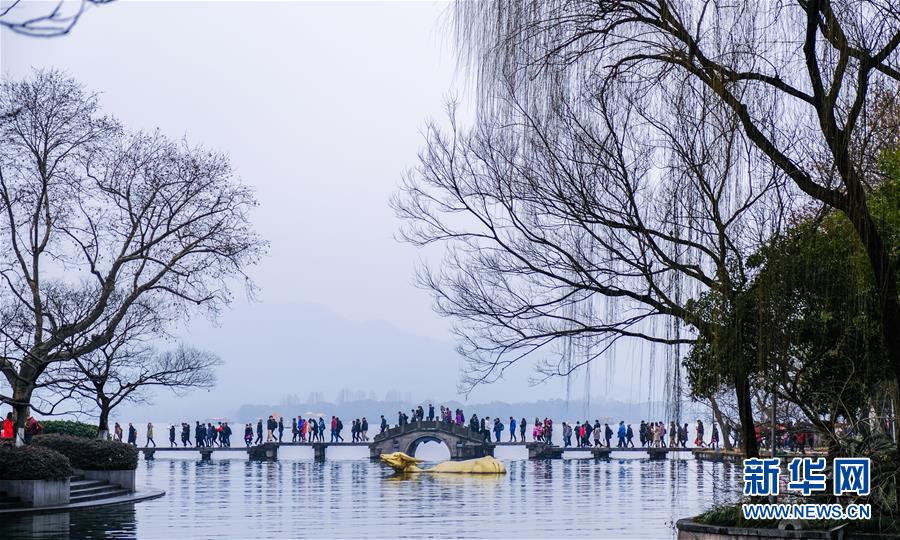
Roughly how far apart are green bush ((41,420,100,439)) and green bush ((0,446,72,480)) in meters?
14.7

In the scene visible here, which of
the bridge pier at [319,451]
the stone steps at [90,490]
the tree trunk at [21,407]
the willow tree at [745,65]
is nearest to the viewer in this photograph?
the willow tree at [745,65]

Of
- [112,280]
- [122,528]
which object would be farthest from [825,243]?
[112,280]

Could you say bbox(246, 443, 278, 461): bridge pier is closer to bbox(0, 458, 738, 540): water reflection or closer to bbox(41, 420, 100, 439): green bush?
bbox(0, 458, 738, 540): water reflection

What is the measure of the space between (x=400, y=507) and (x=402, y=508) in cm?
40

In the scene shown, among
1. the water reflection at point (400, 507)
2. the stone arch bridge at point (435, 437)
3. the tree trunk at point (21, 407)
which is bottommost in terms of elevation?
the stone arch bridge at point (435, 437)

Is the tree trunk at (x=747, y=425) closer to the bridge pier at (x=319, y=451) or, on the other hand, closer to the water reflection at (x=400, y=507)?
the water reflection at (x=400, y=507)

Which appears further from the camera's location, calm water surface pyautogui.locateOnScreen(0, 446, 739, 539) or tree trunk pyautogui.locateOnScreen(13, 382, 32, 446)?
tree trunk pyautogui.locateOnScreen(13, 382, 32, 446)

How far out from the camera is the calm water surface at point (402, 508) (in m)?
21.0

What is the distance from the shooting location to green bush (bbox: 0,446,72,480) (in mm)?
25891

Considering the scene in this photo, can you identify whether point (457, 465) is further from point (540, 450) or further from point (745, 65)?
point (745, 65)

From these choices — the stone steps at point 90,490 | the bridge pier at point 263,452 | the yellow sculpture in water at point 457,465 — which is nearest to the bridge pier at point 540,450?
the bridge pier at point 263,452

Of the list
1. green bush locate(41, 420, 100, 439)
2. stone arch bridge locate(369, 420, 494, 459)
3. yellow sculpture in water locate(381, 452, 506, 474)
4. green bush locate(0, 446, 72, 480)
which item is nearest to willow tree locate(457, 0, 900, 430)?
green bush locate(0, 446, 72, 480)

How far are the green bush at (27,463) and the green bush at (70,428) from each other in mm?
14697

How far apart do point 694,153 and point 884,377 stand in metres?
5.35
